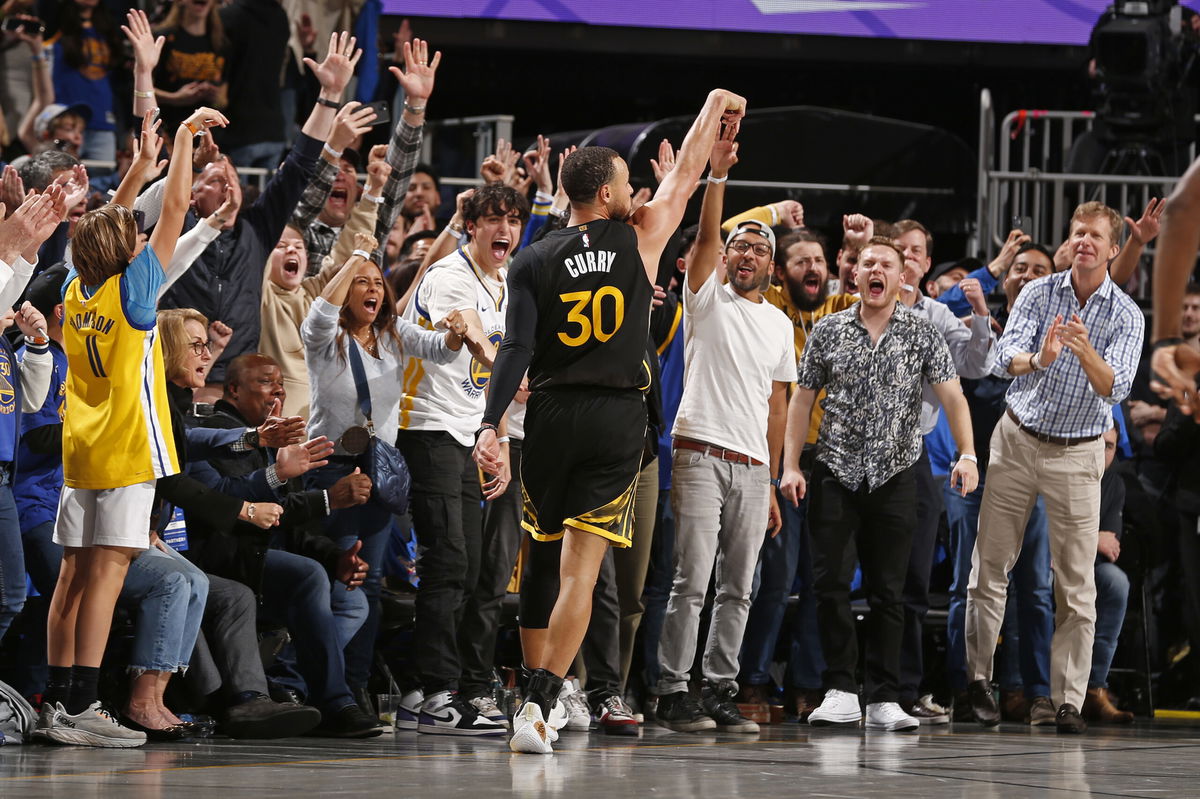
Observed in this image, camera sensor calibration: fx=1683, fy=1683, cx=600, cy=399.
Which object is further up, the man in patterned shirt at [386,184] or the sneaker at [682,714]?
the man in patterned shirt at [386,184]

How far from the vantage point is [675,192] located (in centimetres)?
628

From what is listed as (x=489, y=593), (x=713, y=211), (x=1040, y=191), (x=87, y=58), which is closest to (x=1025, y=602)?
(x=713, y=211)

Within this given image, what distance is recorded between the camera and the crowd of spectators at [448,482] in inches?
244

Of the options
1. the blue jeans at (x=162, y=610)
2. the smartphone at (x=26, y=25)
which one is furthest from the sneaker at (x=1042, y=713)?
the smartphone at (x=26, y=25)

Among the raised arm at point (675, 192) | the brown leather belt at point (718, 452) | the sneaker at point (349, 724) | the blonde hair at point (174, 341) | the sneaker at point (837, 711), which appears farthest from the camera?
the sneaker at point (837, 711)

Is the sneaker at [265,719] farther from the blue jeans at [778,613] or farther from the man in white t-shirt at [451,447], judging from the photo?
the blue jeans at [778,613]

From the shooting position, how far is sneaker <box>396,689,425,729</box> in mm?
6965

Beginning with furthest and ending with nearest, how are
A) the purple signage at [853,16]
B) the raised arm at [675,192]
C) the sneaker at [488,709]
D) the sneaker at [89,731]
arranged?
the purple signage at [853,16], the sneaker at [488,709], the raised arm at [675,192], the sneaker at [89,731]

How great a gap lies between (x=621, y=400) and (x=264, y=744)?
180 cm

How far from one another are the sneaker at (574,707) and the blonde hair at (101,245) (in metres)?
2.47

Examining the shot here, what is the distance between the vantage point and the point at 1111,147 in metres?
11.3

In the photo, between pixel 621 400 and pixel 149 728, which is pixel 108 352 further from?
pixel 621 400

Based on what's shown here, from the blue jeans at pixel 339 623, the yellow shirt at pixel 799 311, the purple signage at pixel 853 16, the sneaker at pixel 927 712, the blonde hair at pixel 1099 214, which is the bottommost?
the sneaker at pixel 927 712

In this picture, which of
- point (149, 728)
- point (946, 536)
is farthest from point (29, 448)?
point (946, 536)
